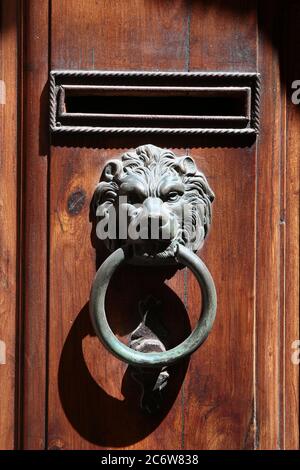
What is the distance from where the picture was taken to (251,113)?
2.66 feet

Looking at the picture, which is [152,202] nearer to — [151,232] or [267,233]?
[151,232]

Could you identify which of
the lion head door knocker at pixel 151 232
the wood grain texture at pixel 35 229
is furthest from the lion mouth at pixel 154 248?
the wood grain texture at pixel 35 229

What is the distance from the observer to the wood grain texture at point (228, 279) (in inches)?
31.9

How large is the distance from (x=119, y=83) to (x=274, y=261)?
0.30m

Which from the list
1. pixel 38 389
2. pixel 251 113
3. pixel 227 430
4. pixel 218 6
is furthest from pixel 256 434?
pixel 218 6

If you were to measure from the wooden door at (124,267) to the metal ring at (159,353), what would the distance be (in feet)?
0.22

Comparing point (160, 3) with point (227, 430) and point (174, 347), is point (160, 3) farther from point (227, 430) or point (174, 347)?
point (227, 430)

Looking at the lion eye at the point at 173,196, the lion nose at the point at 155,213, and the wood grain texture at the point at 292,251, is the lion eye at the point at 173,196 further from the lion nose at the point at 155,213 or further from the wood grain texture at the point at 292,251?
the wood grain texture at the point at 292,251

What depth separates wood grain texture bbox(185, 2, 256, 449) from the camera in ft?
2.66

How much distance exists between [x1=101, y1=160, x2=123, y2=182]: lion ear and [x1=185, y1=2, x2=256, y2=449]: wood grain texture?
11cm

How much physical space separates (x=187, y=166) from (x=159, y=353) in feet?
0.77

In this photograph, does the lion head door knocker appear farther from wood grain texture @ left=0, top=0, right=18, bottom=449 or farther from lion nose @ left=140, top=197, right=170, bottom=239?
wood grain texture @ left=0, top=0, right=18, bottom=449

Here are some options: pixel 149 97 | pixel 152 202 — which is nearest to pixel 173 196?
pixel 152 202

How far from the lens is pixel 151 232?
0.74 metres
